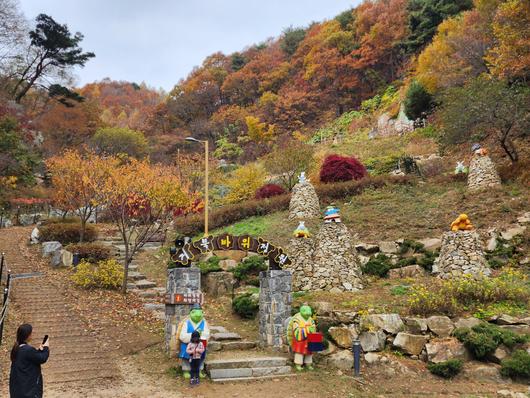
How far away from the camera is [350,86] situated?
146ft

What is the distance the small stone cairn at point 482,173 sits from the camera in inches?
657

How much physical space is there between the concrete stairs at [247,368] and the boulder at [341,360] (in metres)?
0.95

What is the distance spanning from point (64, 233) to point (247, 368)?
1394 centimetres

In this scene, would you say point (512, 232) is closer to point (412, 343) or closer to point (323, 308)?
point (412, 343)

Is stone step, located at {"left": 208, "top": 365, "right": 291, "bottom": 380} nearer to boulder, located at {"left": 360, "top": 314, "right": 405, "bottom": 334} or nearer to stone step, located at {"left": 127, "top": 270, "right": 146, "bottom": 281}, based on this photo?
boulder, located at {"left": 360, "top": 314, "right": 405, "bottom": 334}

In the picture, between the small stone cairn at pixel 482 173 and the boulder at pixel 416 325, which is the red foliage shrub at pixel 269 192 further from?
the boulder at pixel 416 325

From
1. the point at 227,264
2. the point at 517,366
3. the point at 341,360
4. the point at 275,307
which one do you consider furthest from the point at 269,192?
the point at 517,366

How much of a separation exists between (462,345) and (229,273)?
7766mm

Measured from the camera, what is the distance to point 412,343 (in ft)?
30.0

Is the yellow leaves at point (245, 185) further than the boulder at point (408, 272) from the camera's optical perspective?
Yes

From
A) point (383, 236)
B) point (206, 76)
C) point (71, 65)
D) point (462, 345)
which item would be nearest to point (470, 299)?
point (462, 345)

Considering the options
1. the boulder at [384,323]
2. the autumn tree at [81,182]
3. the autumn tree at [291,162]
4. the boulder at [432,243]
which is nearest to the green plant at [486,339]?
the boulder at [384,323]

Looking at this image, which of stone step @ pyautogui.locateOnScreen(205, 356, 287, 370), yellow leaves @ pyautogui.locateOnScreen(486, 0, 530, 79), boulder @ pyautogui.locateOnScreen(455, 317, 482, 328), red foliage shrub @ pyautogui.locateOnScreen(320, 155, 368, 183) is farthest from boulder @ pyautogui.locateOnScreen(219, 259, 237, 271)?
yellow leaves @ pyautogui.locateOnScreen(486, 0, 530, 79)

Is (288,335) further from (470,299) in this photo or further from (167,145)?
(167,145)
